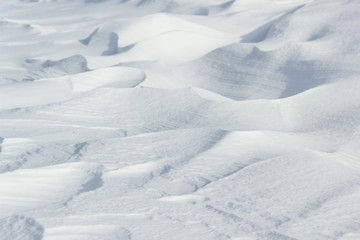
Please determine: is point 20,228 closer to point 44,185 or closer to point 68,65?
point 44,185

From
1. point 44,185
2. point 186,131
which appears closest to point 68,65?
point 186,131

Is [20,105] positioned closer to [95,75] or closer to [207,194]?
[95,75]

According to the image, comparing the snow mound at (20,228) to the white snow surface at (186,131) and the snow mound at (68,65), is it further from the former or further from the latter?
the snow mound at (68,65)

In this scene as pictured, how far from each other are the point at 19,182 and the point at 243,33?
2841 millimetres

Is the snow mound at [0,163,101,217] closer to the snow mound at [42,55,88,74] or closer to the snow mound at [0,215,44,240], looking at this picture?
the snow mound at [0,215,44,240]

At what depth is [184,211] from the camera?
1.95 meters

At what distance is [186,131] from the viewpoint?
2648mm

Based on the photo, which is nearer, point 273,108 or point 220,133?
point 220,133

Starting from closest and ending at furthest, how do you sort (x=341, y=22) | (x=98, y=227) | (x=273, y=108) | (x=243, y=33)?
(x=98, y=227) → (x=273, y=108) → (x=341, y=22) → (x=243, y=33)

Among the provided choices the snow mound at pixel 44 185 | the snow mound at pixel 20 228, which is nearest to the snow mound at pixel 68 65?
the snow mound at pixel 44 185

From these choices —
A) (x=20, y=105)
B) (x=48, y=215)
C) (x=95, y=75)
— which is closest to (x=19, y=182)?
(x=48, y=215)

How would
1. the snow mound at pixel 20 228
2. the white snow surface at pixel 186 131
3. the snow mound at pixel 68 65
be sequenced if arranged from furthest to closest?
the snow mound at pixel 68 65, the white snow surface at pixel 186 131, the snow mound at pixel 20 228

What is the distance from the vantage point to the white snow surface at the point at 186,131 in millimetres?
1899

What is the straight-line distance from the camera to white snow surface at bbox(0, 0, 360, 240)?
190 centimetres
